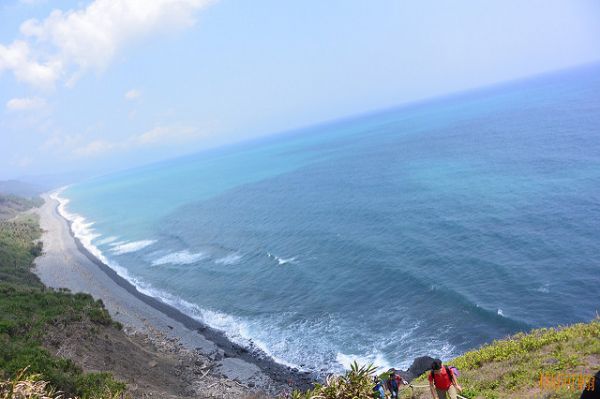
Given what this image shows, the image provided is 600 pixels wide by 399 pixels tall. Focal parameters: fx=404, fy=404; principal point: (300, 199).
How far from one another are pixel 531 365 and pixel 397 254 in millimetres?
33614

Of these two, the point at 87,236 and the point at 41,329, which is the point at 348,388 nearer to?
the point at 41,329

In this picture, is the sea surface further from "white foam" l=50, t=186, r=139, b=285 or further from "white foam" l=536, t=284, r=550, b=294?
"white foam" l=50, t=186, r=139, b=285

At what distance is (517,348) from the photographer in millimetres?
19000

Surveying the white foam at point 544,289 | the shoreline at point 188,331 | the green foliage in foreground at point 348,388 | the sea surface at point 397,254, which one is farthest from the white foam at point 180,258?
the green foliage in foreground at point 348,388

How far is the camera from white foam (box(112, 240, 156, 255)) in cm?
7912

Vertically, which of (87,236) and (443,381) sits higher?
(443,381)

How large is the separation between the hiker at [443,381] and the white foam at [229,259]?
164 feet

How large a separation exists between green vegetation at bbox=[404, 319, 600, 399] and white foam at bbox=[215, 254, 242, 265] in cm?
4445

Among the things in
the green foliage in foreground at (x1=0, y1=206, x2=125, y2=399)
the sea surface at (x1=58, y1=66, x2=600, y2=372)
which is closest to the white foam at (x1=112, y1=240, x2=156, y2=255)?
the sea surface at (x1=58, y1=66, x2=600, y2=372)

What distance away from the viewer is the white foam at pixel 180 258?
66.1 meters

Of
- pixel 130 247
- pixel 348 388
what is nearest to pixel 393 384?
pixel 348 388

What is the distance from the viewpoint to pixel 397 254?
50.2 m

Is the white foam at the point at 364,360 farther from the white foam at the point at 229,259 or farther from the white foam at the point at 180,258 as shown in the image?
the white foam at the point at 180,258

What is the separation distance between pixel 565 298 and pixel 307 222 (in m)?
43.6
